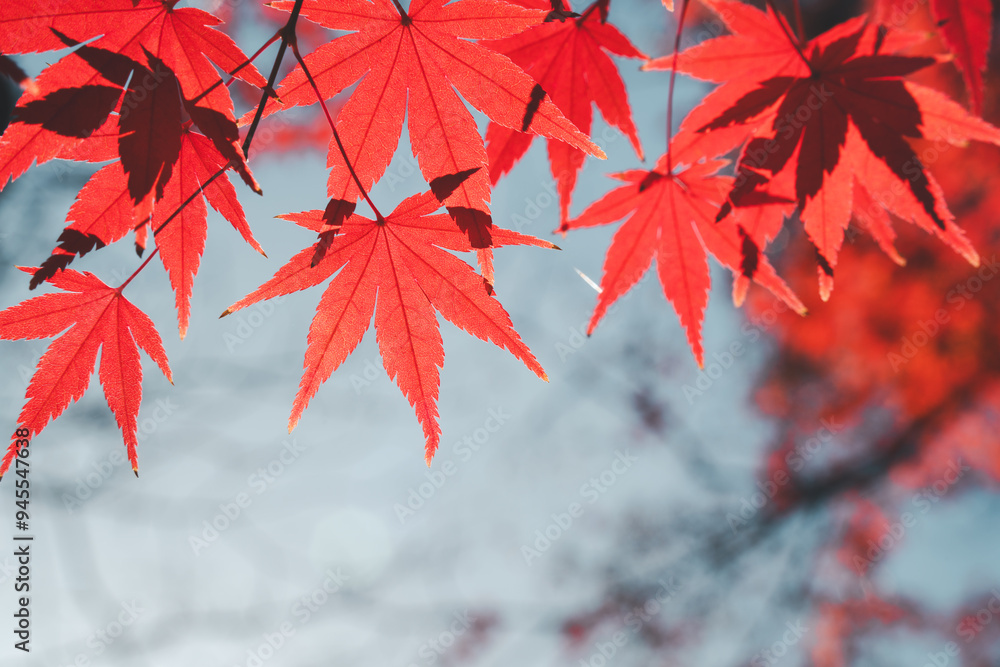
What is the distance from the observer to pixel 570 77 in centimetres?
114

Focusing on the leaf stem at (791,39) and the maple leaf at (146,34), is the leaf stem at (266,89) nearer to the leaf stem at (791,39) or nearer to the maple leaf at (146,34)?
the maple leaf at (146,34)

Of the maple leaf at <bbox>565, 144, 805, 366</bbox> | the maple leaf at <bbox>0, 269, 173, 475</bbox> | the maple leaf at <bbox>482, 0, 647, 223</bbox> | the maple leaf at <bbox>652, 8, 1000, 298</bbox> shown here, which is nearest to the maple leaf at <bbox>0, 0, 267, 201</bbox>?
the maple leaf at <bbox>0, 269, 173, 475</bbox>

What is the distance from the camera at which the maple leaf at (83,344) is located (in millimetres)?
880

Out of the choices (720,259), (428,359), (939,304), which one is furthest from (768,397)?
(428,359)

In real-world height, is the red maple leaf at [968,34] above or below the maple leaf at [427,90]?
below

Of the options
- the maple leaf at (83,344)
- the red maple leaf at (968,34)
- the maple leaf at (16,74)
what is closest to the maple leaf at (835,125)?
the red maple leaf at (968,34)

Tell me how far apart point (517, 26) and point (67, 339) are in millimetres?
921

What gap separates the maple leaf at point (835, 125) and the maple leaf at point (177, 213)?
→ 84 cm

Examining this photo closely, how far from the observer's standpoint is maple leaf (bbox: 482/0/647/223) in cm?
104

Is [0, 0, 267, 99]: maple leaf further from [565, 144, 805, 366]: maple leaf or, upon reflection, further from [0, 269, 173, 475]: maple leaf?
[565, 144, 805, 366]: maple leaf

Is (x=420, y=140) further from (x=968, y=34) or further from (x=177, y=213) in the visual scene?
(x=968, y=34)

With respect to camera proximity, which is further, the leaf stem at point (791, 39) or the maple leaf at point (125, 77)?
the leaf stem at point (791, 39)

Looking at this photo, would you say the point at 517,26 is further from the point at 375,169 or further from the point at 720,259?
the point at 720,259

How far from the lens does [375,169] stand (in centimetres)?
82
